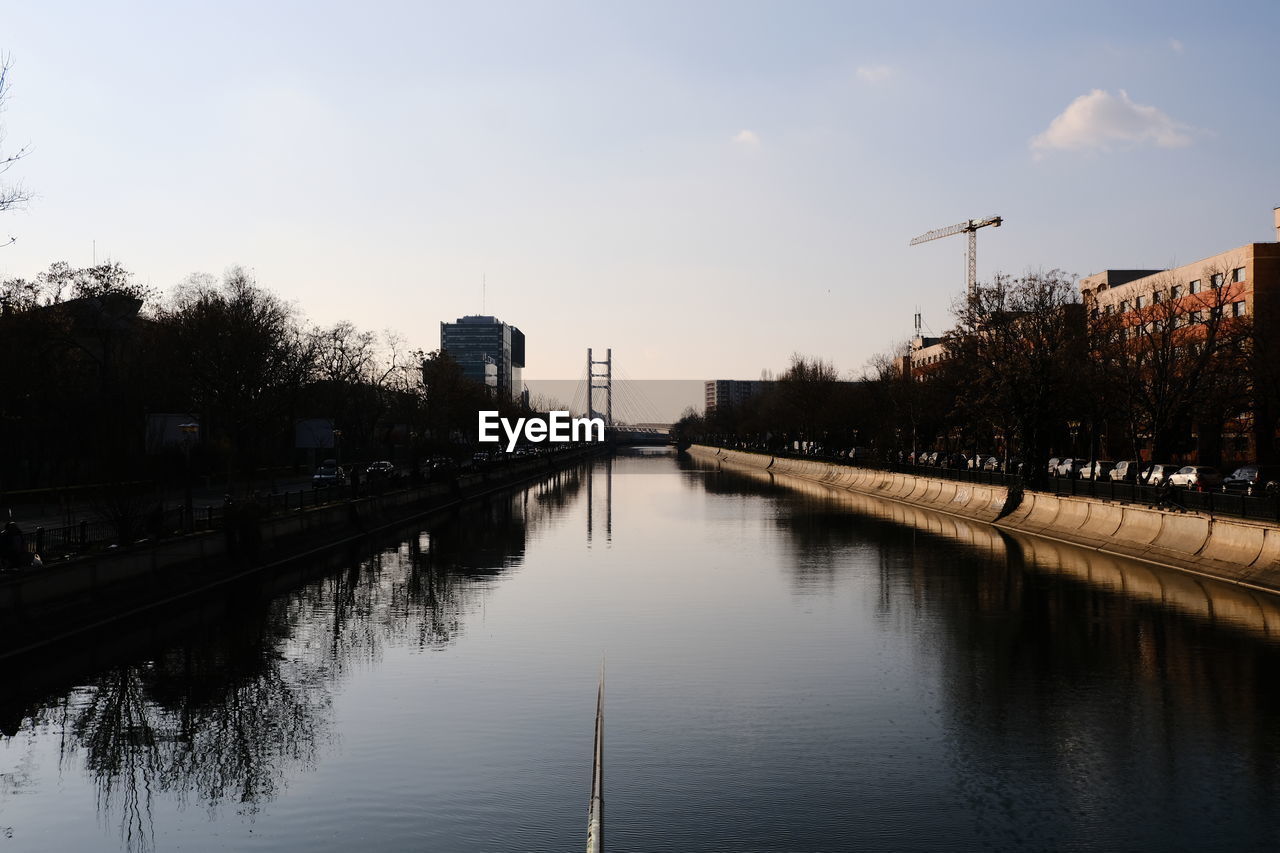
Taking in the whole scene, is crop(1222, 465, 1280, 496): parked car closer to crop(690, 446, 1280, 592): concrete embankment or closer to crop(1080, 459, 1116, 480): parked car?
crop(690, 446, 1280, 592): concrete embankment

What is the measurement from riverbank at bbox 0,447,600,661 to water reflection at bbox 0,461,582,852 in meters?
1.36

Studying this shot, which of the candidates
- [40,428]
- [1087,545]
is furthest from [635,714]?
[40,428]

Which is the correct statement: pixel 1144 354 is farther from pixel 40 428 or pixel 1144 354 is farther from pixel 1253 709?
pixel 40 428

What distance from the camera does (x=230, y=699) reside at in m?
22.5

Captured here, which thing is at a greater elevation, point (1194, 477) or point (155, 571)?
point (1194, 477)

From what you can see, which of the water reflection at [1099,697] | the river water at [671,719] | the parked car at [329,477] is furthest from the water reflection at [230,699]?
the parked car at [329,477]

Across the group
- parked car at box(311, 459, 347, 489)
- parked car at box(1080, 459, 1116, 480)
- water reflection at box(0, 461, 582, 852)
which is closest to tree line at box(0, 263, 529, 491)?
parked car at box(311, 459, 347, 489)

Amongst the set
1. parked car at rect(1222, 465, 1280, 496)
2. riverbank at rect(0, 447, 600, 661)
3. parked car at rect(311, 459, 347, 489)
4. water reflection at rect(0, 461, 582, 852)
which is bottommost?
water reflection at rect(0, 461, 582, 852)

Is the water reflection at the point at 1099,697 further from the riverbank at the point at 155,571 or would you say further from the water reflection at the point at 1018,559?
the riverbank at the point at 155,571

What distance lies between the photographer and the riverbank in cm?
2548

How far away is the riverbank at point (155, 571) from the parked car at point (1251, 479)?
4014cm

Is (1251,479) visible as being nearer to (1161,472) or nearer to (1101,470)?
(1161,472)

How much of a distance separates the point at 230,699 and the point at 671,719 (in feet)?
29.0

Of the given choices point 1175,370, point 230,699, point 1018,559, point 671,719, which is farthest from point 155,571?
point 1175,370
